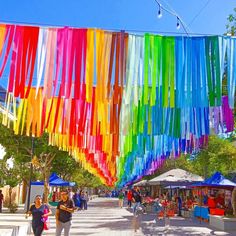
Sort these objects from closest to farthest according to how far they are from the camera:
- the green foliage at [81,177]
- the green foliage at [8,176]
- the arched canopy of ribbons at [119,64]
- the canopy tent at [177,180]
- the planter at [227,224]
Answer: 1. the arched canopy of ribbons at [119,64]
2. the planter at [227,224]
3. the canopy tent at [177,180]
4. the green foliage at [8,176]
5. the green foliage at [81,177]

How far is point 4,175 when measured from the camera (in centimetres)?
2900

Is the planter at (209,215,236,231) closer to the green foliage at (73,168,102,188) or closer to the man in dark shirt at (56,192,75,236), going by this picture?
the man in dark shirt at (56,192,75,236)

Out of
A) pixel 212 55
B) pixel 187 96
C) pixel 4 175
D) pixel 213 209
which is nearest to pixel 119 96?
pixel 187 96

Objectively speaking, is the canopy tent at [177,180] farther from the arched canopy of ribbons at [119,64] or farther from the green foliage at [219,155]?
the arched canopy of ribbons at [119,64]

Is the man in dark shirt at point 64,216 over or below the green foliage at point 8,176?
below

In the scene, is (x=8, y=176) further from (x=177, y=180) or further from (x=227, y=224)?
(x=227, y=224)

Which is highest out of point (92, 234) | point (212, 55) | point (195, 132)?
point (212, 55)

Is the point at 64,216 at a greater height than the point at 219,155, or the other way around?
the point at 219,155

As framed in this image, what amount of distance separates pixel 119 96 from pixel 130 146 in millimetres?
8848

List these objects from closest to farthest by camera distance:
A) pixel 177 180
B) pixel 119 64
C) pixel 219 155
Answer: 1. pixel 119 64
2. pixel 177 180
3. pixel 219 155

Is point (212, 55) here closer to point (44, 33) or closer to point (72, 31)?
point (72, 31)

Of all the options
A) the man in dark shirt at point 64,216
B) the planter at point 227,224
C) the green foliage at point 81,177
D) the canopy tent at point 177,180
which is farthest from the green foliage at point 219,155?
the man in dark shirt at point 64,216

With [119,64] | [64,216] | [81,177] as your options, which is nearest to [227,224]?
[64,216]

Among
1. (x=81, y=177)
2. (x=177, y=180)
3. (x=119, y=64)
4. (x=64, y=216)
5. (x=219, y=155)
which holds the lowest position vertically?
(x=64, y=216)
